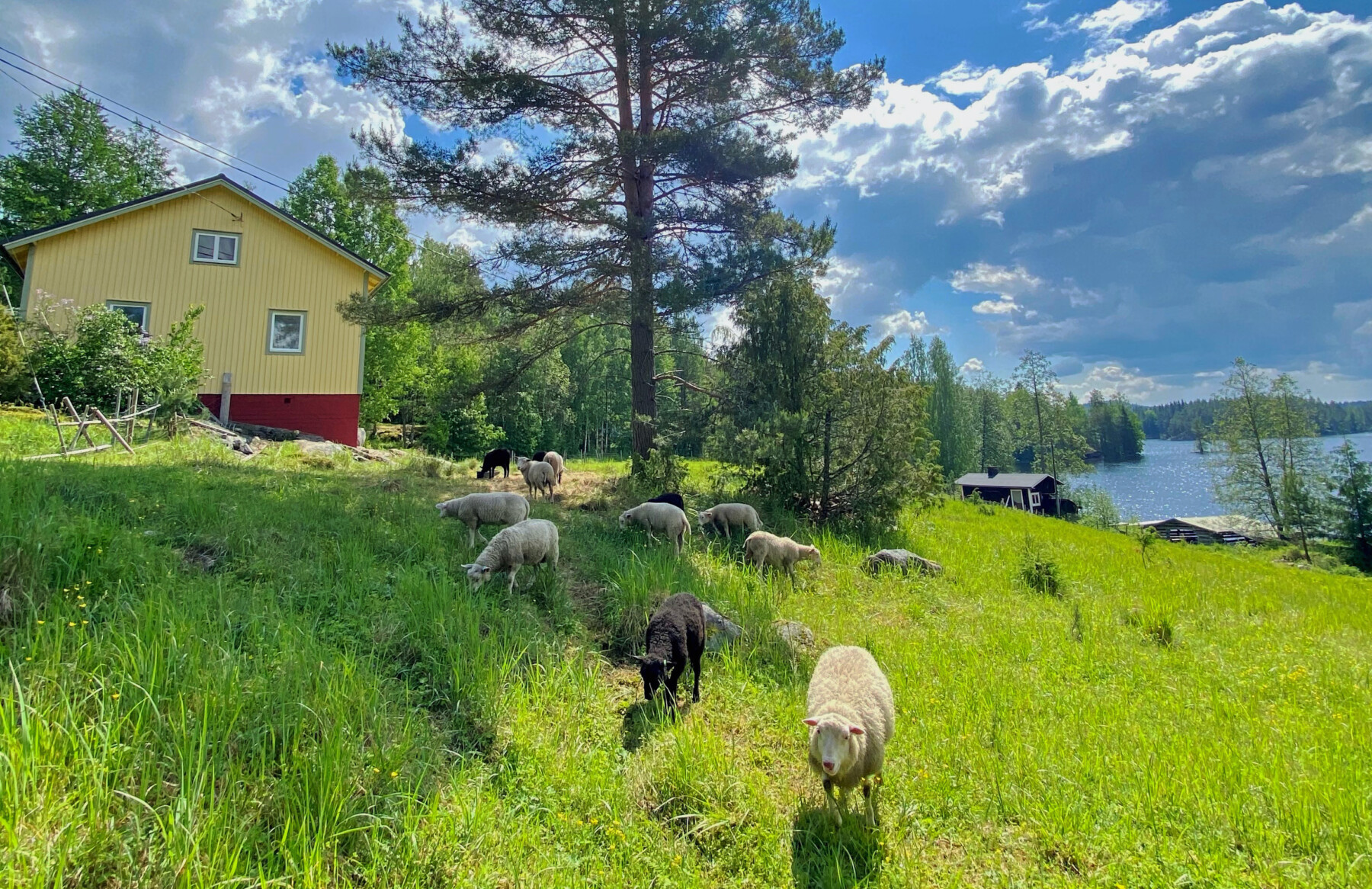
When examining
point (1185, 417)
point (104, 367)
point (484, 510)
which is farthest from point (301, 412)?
point (1185, 417)

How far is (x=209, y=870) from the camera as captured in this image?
7.80 feet

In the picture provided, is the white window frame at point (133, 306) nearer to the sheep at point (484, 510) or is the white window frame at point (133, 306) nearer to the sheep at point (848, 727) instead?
the sheep at point (484, 510)

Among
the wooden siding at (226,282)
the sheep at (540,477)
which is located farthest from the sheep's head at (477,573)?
the wooden siding at (226,282)

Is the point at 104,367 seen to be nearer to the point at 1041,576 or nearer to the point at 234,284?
the point at 234,284

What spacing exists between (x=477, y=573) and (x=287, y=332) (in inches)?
739

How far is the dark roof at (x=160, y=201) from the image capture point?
53.4 feet

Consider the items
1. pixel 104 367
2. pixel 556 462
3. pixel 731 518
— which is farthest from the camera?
pixel 104 367

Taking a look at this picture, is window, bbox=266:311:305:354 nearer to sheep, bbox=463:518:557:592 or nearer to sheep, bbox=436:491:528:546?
sheep, bbox=436:491:528:546

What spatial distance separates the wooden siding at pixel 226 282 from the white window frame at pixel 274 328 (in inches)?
2.6

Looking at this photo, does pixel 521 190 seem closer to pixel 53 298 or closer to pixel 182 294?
pixel 182 294

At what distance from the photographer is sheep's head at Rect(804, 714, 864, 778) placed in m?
3.29

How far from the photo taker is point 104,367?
14.0 meters

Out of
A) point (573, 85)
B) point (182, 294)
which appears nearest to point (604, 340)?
point (182, 294)

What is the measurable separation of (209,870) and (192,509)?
5374 millimetres
